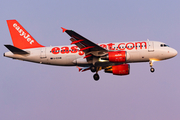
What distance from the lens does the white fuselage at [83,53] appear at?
41.6m

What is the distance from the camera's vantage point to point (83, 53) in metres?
42.7

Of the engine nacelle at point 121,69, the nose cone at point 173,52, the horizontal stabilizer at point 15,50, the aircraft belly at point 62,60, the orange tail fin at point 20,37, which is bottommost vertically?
the engine nacelle at point 121,69

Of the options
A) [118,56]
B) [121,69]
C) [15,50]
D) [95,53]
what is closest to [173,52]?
[121,69]

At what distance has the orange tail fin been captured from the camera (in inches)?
1820

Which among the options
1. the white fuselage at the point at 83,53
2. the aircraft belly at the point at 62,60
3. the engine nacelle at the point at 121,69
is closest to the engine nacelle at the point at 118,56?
the white fuselage at the point at 83,53

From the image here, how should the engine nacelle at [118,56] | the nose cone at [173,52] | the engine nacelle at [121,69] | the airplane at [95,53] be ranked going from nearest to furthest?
the engine nacelle at [118,56]
the airplane at [95,53]
the nose cone at [173,52]
the engine nacelle at [121,69]

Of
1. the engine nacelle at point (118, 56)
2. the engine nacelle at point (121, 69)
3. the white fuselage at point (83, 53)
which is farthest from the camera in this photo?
the engine nacelle at point (121, 69)

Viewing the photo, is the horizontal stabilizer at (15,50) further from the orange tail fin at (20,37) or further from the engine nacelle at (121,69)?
the engine nacelle at (121,69)

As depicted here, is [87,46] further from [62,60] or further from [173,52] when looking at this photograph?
[173,52]

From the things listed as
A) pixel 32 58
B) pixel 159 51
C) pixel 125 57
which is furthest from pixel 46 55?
pixel 159 51

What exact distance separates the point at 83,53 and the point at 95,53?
208cm

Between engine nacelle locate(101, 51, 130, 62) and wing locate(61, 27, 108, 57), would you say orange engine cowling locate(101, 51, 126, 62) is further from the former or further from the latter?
wing locate(61, 27, 108, 57)

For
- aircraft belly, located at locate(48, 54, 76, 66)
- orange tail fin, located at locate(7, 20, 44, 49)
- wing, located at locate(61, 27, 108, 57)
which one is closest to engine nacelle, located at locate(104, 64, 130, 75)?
wing, located at locate(61, 27, 108, 57)

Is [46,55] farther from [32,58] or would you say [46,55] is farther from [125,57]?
[125,57]
